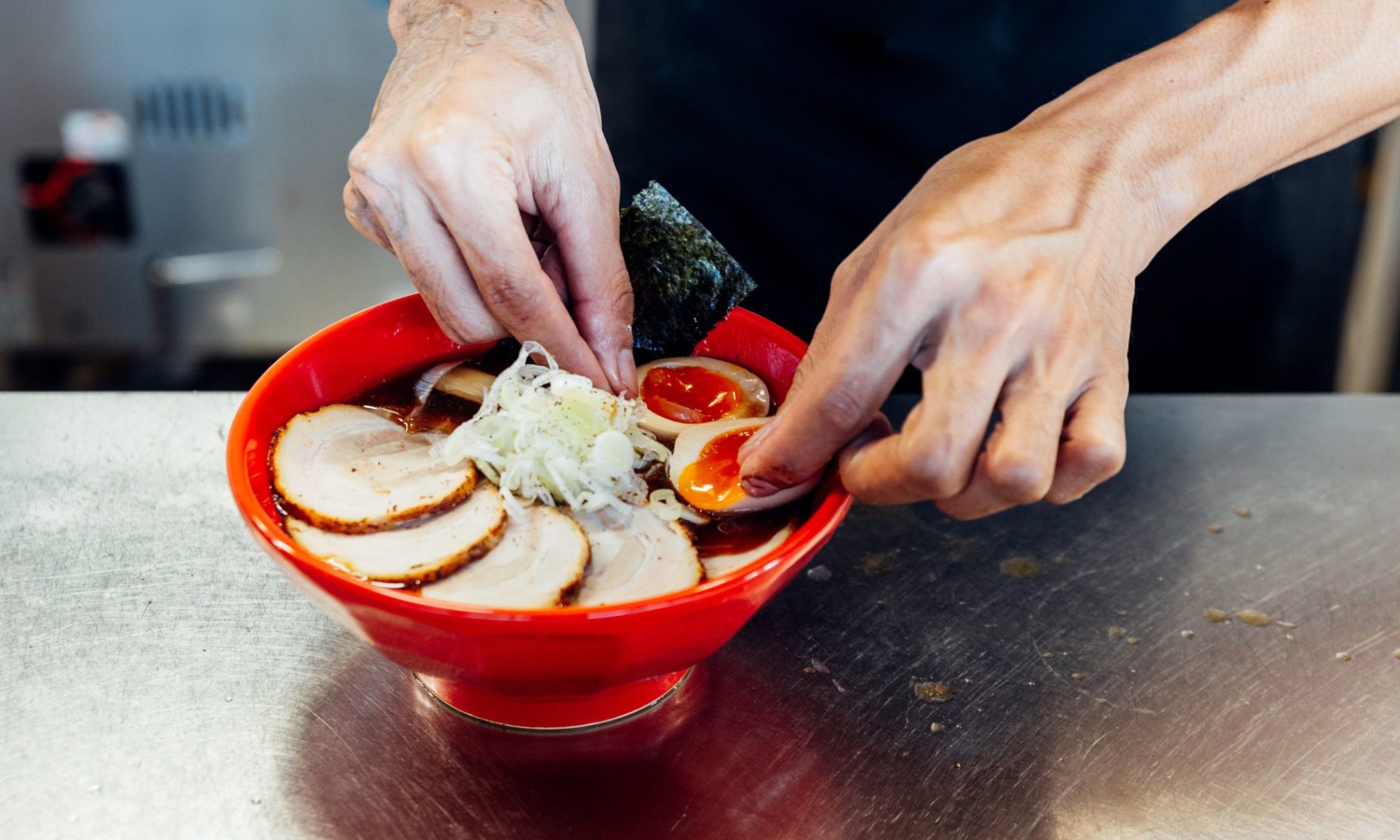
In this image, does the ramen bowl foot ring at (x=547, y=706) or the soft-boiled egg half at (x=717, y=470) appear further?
the soft-boiled egg half at (x=717, y=470)

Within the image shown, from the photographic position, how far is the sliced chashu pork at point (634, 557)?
130 cm

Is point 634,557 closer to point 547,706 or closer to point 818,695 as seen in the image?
point 547,706

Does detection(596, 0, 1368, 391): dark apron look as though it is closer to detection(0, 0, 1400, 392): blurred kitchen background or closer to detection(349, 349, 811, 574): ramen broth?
detection(0, 0, 1400, 392): blurred kitchen background

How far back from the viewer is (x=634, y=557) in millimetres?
1373

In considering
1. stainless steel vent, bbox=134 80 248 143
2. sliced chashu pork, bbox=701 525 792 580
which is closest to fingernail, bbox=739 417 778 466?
sliced chashu pork, bbox=701 525 792 580

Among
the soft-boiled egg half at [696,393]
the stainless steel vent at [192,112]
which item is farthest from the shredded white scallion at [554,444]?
the stainless steel vent at [192,112]

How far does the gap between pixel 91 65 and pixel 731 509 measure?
3080 millimetres

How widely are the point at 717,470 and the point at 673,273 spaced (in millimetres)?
399

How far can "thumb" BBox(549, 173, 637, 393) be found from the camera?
5.46 feet

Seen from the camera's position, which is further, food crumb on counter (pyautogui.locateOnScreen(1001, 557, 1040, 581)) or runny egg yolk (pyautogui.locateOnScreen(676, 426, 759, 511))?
food crumb on counter (pyautogui.locateOnScreen(1001, 557, 1040, 581))

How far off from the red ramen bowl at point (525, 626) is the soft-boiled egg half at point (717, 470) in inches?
3.2

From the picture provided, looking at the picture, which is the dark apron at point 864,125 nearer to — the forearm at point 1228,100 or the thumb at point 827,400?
the forearm at point 1228,100

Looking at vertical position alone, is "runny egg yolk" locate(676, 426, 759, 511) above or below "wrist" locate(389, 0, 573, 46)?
below

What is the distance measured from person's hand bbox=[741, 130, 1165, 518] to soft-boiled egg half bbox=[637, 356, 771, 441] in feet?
1.44
